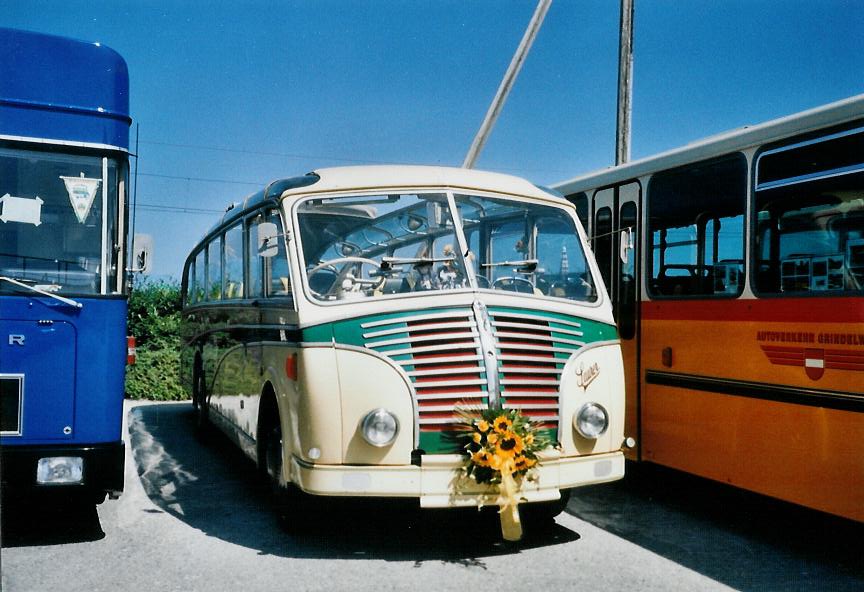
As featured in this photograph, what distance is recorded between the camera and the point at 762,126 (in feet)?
21.2

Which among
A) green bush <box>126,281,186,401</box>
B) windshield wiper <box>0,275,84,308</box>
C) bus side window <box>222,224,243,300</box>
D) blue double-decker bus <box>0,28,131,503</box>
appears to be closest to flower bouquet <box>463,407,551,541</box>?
blue double-decker bus <box>0,28,131,503</box>

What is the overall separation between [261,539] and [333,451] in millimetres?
1312

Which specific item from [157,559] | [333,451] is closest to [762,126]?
[333,451]

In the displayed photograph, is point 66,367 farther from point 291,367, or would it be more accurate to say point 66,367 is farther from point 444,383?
point 444,383

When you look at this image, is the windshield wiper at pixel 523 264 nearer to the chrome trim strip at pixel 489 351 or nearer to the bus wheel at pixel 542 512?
the chrome trim strip at pixel 489 351

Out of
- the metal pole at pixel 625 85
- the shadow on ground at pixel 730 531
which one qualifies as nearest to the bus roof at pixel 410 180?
the shadow on ground at pixel 730 531

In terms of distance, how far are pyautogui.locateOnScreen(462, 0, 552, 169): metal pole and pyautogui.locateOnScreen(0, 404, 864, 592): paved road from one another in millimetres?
6102

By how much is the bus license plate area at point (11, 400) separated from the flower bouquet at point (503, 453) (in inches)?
113

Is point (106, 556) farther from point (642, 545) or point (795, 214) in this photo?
point (795, 214)

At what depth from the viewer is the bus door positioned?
7.80 meters

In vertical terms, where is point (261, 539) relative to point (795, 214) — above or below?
below

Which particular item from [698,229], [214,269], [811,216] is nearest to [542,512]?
[698,229]

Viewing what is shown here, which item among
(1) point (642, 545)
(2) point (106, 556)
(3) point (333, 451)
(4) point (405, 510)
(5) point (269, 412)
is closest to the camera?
(3) point (333, 451)

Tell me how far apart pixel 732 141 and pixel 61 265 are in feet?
16.4
